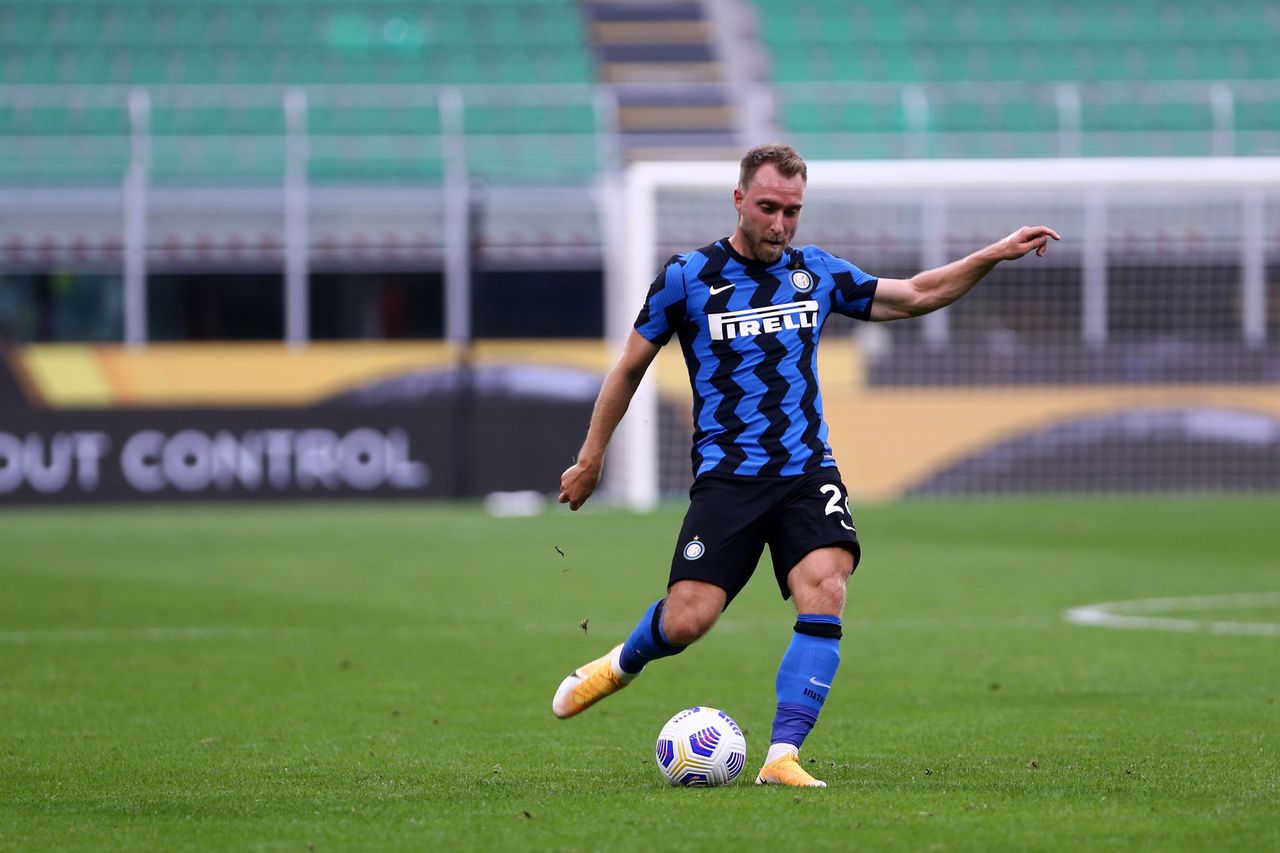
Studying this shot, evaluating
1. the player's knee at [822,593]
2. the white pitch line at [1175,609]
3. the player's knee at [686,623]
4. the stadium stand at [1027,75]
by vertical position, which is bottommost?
the white pitch line at [1175,609]

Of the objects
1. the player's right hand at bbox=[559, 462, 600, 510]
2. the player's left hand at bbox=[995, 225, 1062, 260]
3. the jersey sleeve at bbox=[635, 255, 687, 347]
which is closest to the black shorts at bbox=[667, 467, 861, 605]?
the player's right hand at bbox=[559, 462, 600, 510]

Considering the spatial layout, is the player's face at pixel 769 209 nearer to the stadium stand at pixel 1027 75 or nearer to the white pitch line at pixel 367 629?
the white pitch line at pixel 367 629

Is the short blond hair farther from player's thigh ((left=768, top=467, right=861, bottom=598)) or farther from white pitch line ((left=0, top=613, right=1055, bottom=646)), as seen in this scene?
white pitch line ((left=0, top=613, right=1055, bottom=646))

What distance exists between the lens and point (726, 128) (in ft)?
82.4

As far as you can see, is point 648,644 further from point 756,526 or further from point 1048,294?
point 1048,294

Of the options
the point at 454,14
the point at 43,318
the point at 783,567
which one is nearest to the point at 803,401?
the point at 783,567

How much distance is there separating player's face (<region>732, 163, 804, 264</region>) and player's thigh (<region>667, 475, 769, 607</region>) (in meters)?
0.72

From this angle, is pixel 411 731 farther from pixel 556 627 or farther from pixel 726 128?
pixel 726 128

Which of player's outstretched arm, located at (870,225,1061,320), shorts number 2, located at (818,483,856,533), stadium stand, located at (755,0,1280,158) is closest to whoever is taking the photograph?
shorts number 2, located at (818,483,856,533)

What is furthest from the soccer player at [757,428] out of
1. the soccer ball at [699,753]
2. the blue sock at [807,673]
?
the soccer ball at [699,753]

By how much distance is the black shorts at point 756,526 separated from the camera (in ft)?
18.2

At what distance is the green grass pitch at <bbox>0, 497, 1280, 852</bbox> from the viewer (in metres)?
4.76

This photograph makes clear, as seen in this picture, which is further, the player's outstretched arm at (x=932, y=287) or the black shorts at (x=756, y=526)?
the player's outstretched arm at (x=932, y=287)

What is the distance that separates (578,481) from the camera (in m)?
5.69
